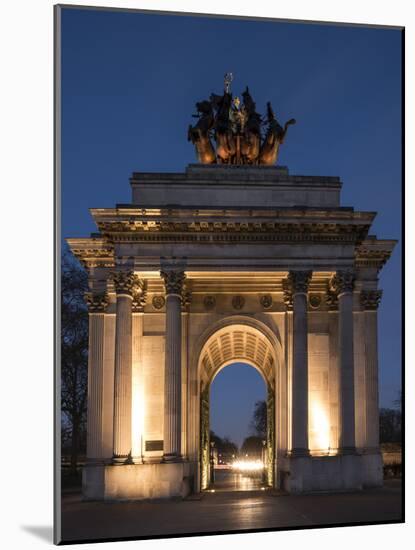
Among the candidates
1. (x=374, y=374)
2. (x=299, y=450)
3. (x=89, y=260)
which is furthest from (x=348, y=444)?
(x=89, y=260)

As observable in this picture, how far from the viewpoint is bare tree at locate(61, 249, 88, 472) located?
55.6m

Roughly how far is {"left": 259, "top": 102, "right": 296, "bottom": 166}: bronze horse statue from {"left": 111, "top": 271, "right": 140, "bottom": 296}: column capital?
9.05 metres

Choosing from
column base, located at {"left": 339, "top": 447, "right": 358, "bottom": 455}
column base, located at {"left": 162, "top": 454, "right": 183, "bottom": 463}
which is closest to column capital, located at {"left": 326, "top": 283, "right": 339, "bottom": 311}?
column base, located at {"left": 339, "top": 447, "right": 358, "bottom": 455}

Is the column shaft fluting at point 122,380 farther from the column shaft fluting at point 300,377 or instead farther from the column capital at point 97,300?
the column shaft fluting at point 300,377

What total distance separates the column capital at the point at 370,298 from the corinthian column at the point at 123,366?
36.3 feet

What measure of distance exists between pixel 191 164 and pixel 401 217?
1601 centimetres

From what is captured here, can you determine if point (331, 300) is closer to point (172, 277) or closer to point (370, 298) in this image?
point (370, 298)

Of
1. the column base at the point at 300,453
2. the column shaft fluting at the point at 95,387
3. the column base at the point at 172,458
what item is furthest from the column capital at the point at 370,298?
the column shaft fluting at the point at 95,387

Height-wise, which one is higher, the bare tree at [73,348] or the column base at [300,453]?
the bare tree at [73,348]

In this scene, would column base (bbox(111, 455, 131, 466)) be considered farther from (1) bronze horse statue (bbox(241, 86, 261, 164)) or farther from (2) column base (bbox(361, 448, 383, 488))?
(1) bronze horse statue (bbox(241, 86, 261, 164))

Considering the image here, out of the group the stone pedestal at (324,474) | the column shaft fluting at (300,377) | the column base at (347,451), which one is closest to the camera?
the stone pedestal at (324,474)

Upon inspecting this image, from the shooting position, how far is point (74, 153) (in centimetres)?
3114

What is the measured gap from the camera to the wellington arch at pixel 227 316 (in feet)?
126

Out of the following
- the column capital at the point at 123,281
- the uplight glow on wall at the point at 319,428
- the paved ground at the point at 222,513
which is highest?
the column capital at the point at 123,281
